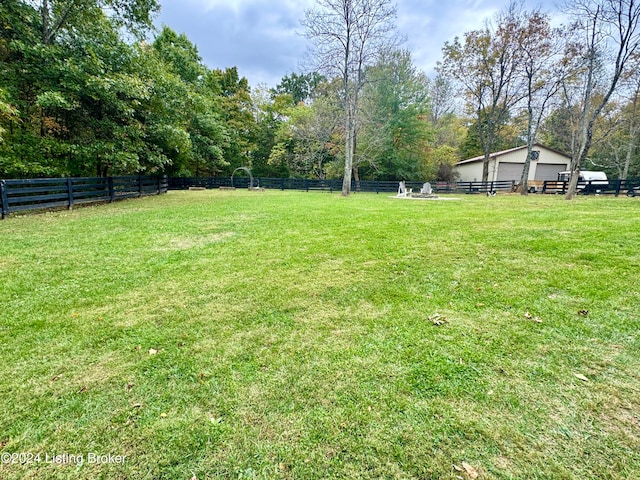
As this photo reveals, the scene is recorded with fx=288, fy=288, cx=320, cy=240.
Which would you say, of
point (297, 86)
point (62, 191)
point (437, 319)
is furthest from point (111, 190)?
point (297, 86)

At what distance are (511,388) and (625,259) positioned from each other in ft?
12.1

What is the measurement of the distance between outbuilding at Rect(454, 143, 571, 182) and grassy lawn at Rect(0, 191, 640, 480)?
24592 millimetres

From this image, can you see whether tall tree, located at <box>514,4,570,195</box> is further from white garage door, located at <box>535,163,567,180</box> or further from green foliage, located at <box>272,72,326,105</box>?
green foliage, located at <box>272,72,326,105</box>

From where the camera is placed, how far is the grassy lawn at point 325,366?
1.42m

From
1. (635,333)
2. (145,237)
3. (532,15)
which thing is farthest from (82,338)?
(532,15)

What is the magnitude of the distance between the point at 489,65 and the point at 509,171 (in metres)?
9.60

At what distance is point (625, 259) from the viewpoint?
3934 mm

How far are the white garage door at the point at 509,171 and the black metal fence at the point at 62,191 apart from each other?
27.5 meters

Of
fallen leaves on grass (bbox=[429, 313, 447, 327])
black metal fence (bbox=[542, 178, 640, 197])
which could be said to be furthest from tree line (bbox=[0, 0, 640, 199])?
fallen leaves on grass (bbox=[429, 313, 447, 327])

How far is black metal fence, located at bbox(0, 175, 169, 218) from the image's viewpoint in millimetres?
8211

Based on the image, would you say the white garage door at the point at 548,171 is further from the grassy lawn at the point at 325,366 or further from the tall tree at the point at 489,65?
the grassy lawn at the point at 325,366

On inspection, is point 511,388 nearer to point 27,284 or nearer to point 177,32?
point 27,284

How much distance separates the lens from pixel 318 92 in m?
28.0

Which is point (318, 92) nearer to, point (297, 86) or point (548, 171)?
point (297, 86)
